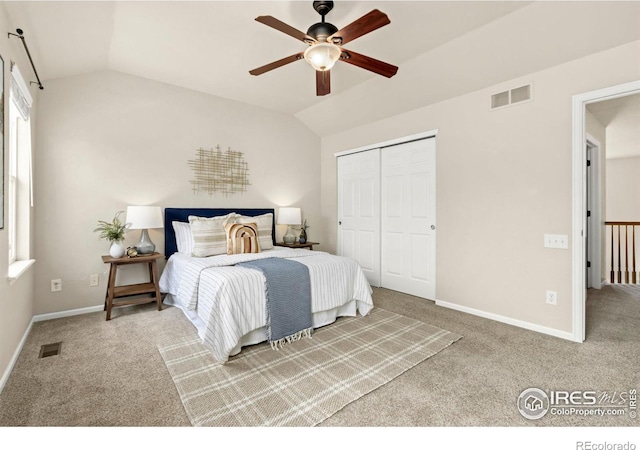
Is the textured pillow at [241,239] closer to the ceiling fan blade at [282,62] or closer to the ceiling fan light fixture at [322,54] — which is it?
the ceiling fan blade at [282,62]

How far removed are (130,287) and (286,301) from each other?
6.25ft

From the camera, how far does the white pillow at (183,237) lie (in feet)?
11.4

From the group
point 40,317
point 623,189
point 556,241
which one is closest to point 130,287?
point 40,317

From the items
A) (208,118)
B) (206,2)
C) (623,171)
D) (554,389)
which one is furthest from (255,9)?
(623,171)

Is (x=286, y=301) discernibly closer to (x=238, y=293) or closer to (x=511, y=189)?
(x=238, y=293)

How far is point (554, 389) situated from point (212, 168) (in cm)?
411

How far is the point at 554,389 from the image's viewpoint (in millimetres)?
1851

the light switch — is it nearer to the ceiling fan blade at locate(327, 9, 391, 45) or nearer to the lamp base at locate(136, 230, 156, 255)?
the ceiling fan blade at locate(327, 9, 391, 45)

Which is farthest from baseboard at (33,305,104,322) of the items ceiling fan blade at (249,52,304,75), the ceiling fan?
the ceiling fan

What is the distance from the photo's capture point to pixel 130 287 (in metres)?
3.26

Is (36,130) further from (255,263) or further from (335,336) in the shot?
(335,336)

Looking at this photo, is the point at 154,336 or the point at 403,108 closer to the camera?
the point at 154,336

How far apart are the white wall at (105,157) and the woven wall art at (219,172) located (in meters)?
0.08
